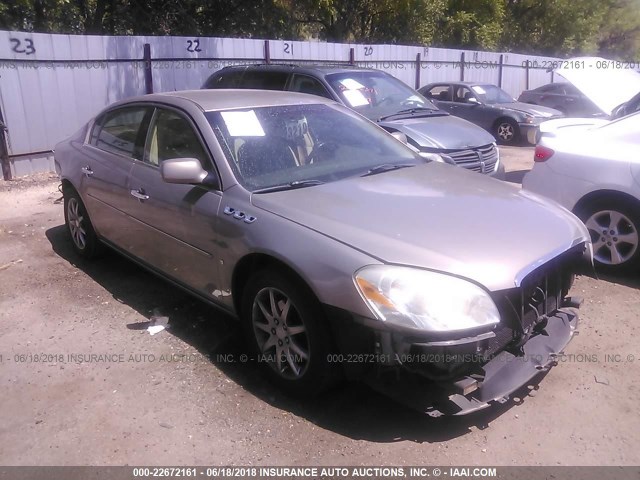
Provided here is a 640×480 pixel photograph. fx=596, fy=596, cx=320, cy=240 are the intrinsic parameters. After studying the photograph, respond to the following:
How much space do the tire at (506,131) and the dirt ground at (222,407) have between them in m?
9.18

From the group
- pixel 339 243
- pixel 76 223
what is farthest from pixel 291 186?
pixel 76 223

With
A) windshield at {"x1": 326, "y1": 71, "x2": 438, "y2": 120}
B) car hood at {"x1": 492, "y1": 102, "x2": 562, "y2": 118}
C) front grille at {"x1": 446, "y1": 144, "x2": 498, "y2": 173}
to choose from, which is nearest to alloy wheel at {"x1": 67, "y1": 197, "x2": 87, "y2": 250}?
windshield at {"x1": 326, "y1": 71, "x2": 438, "y2": 120}

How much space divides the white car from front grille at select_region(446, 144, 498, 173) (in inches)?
61.2

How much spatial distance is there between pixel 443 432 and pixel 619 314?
→ 213cm

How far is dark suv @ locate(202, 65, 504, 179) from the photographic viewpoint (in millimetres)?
7074

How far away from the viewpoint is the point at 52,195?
26.4ft

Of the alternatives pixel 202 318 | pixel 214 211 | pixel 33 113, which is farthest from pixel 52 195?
pixel 214 211

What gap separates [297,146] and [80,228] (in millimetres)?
2613

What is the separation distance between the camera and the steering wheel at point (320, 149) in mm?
3963

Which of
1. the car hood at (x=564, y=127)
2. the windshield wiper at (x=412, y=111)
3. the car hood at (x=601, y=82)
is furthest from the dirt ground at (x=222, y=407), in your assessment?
the car hood at (x=601, y=82)

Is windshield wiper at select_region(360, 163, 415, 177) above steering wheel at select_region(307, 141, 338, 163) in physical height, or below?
below

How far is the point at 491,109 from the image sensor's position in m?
13.6

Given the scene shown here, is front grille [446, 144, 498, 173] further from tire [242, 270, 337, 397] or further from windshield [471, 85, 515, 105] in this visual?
windshield [471, 85, 515, 105]

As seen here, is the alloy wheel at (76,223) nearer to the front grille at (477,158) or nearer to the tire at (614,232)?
the front grille at (477,158)
